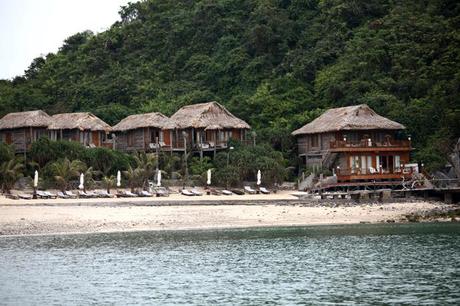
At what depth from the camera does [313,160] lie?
54719mm

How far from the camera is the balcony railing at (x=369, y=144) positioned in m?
51.5

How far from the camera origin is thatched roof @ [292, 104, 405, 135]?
52.3m

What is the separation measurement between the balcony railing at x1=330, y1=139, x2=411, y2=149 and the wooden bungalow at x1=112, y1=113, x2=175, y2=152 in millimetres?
11839

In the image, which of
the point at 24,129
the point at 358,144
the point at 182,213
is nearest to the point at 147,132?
the point at 24,129

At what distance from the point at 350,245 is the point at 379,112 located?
1059 inches

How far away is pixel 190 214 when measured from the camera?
3997 cm

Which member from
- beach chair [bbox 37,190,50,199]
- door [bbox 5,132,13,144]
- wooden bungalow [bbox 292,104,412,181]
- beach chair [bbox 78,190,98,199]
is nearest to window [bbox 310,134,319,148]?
wooden bungalow [bbox 292,104,412,181]

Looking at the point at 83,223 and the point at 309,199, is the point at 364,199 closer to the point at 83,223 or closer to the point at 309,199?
the point at 309,199

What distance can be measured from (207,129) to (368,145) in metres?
11.0

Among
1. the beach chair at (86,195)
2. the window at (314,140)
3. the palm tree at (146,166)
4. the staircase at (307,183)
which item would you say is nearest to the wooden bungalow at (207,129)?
Result: the window at (314,140)

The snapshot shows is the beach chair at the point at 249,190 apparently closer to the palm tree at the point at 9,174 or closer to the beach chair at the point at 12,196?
the palm tree at the point at 9,174

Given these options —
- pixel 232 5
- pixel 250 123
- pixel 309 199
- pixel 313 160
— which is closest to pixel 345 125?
pixel 313 160

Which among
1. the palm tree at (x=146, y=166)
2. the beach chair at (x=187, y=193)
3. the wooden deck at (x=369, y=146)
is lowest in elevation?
the beach chair at (x=187, y=193)

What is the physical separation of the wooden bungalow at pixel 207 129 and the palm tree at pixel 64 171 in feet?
33.3
